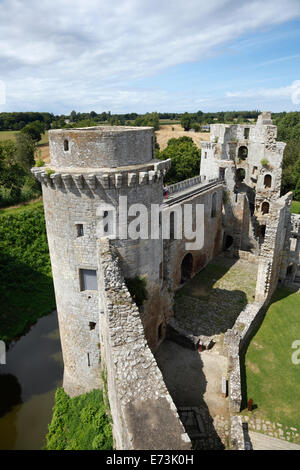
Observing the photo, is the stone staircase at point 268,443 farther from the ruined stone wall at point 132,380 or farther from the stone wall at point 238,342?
the ruined stone wall at point 132,380

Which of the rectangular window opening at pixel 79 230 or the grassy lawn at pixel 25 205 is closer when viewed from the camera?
the rectangular window opening at pixel 79 230

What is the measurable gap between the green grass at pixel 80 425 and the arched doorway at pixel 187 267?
38.2 ft

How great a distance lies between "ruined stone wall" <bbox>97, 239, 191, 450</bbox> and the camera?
19.9 feet

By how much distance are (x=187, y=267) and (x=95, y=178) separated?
14686 millimetres

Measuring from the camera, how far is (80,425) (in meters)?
11.8

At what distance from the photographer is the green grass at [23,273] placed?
70.2ft

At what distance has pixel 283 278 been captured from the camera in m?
21.7

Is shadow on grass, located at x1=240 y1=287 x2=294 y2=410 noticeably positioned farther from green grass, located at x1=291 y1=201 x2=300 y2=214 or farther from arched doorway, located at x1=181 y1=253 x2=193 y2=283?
green grass, located at x1=291 y1=201 x2=300 y2=214

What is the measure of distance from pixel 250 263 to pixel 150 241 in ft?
52.0

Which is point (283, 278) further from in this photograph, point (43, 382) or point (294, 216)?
point (43, 382)

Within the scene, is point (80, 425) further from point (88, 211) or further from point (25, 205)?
point (25, 205)

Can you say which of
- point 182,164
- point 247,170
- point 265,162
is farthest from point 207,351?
point 182,164

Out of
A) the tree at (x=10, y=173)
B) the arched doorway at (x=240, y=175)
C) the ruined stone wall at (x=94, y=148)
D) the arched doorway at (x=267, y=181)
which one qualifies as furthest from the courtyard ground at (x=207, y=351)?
the tree at (x=10, y=173)

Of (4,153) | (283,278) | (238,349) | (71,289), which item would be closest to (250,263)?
(283,278)
